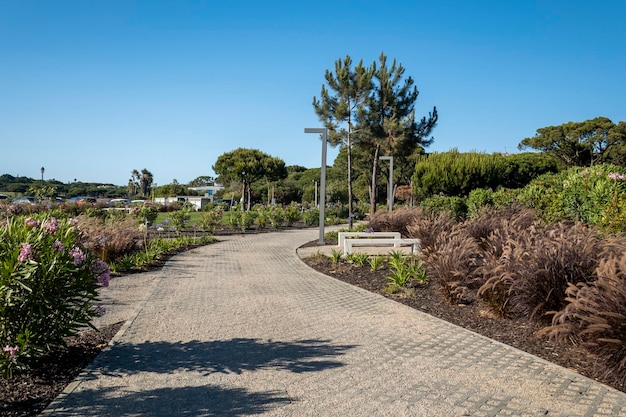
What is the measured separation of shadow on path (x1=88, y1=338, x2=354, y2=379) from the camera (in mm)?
4203

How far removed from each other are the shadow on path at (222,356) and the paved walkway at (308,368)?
16 millimetres

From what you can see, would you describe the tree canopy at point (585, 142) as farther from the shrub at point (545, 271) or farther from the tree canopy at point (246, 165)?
the shrub at point (545, 271)

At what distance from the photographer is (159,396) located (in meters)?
3.58

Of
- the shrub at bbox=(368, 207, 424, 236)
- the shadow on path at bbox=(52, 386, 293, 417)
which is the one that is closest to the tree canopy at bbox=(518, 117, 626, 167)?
the shrub at bbox=(368, 207, 424, 236)

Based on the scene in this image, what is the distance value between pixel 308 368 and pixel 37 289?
2.29m

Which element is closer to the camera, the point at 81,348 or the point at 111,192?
the point at 81,348

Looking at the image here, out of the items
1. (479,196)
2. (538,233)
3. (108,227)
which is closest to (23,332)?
(538,233)

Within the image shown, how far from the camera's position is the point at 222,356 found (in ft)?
14.8

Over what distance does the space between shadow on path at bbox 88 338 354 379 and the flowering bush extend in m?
0.58

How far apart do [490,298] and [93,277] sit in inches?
182

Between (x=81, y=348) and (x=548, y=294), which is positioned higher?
(x=548, y=294)

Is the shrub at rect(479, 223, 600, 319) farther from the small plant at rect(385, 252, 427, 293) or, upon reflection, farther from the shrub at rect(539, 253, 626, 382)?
the small plant at rect(385, 252, 427, 293)

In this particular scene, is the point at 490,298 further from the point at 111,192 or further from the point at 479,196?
the point at 111,192

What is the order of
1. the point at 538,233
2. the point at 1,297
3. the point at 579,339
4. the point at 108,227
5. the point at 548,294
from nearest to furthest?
the point at 1,297 → the point at 579,339 → the point at 548,294 → the point at 538,233 → the point at 108,227
